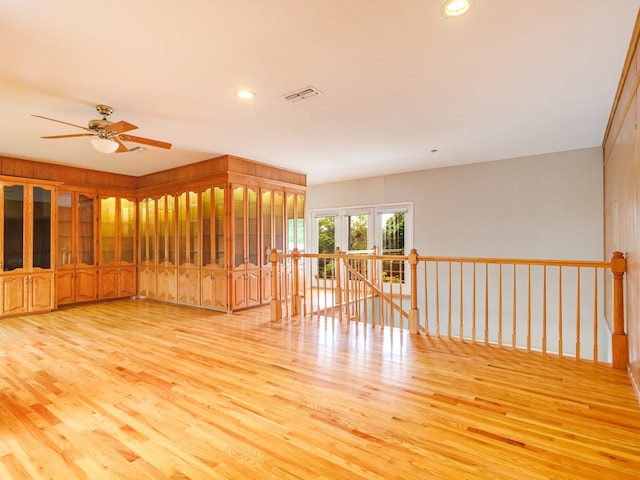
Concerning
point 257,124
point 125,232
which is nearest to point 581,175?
point 257,124

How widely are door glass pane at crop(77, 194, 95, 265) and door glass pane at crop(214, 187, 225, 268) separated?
276cm

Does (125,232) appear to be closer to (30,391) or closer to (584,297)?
(30,391)

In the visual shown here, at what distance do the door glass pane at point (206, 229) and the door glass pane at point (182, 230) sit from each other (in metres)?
0.46

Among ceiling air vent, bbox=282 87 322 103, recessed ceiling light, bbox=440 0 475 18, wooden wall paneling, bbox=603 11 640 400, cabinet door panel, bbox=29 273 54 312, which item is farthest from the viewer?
cabinet door panel, bbox=29 273 54 312

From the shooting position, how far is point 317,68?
2.78m

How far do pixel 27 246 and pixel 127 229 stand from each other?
1.72 metres

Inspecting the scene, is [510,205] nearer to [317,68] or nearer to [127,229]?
[317,68]

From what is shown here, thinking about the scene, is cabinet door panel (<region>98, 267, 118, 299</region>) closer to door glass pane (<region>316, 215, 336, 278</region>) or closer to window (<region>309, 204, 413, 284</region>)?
window (<region>309, 204, 413, 284</region>)

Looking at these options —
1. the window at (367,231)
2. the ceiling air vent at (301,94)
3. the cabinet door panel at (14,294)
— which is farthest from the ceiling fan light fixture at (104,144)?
the window at (367,231)

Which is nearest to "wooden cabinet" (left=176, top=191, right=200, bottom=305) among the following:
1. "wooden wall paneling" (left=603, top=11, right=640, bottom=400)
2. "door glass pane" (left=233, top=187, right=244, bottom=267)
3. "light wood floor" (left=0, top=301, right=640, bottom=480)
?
"door glass pane" (left=233, top=187, right=244, bottom=267)

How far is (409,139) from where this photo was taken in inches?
186

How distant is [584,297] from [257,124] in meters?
5.44

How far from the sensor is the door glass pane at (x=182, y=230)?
6.23 meters

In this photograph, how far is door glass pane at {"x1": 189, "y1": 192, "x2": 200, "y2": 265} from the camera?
6.07 m
